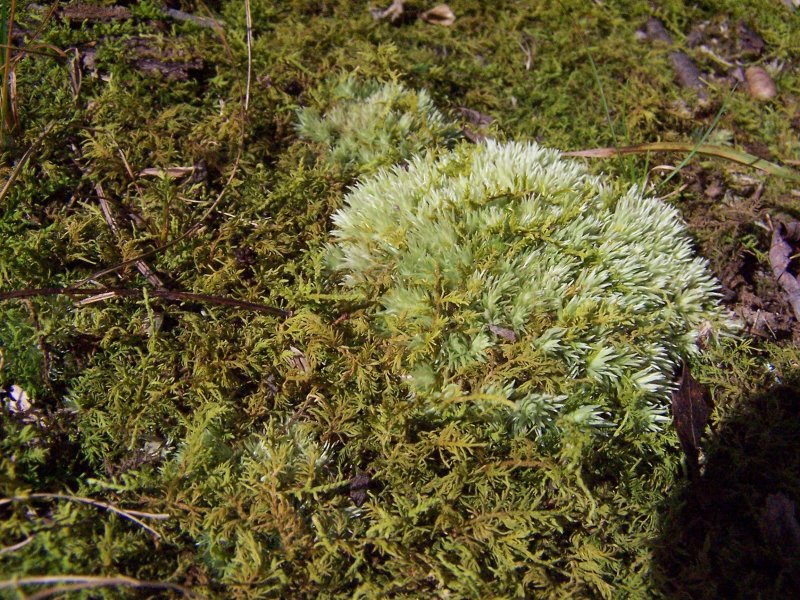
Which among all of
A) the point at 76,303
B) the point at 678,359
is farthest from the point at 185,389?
the point at 678,359

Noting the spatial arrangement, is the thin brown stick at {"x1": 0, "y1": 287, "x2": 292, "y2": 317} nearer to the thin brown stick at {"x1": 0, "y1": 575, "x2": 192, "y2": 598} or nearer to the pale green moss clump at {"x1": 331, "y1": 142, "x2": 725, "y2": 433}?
the pale green moss clump at {"x1": 331, "y1": 142, "x2": 725, "y2": 433}

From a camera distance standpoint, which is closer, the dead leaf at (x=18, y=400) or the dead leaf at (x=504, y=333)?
the dead leaf at (x=18, y=400)

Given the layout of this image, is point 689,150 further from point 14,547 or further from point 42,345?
point 14,547

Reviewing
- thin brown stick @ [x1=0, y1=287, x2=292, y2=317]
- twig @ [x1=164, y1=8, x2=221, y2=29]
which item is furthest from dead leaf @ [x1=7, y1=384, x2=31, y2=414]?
twig @ [x1=164, y1=8, x2=221, y2=29]

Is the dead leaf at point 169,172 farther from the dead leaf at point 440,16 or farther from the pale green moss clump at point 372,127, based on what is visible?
the dead leaf at point 440,16

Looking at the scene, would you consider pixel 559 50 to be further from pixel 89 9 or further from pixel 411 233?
pixel 89 9

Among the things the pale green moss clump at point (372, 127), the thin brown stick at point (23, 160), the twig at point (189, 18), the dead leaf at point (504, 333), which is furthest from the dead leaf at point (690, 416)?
the twig at point (189, 18)
